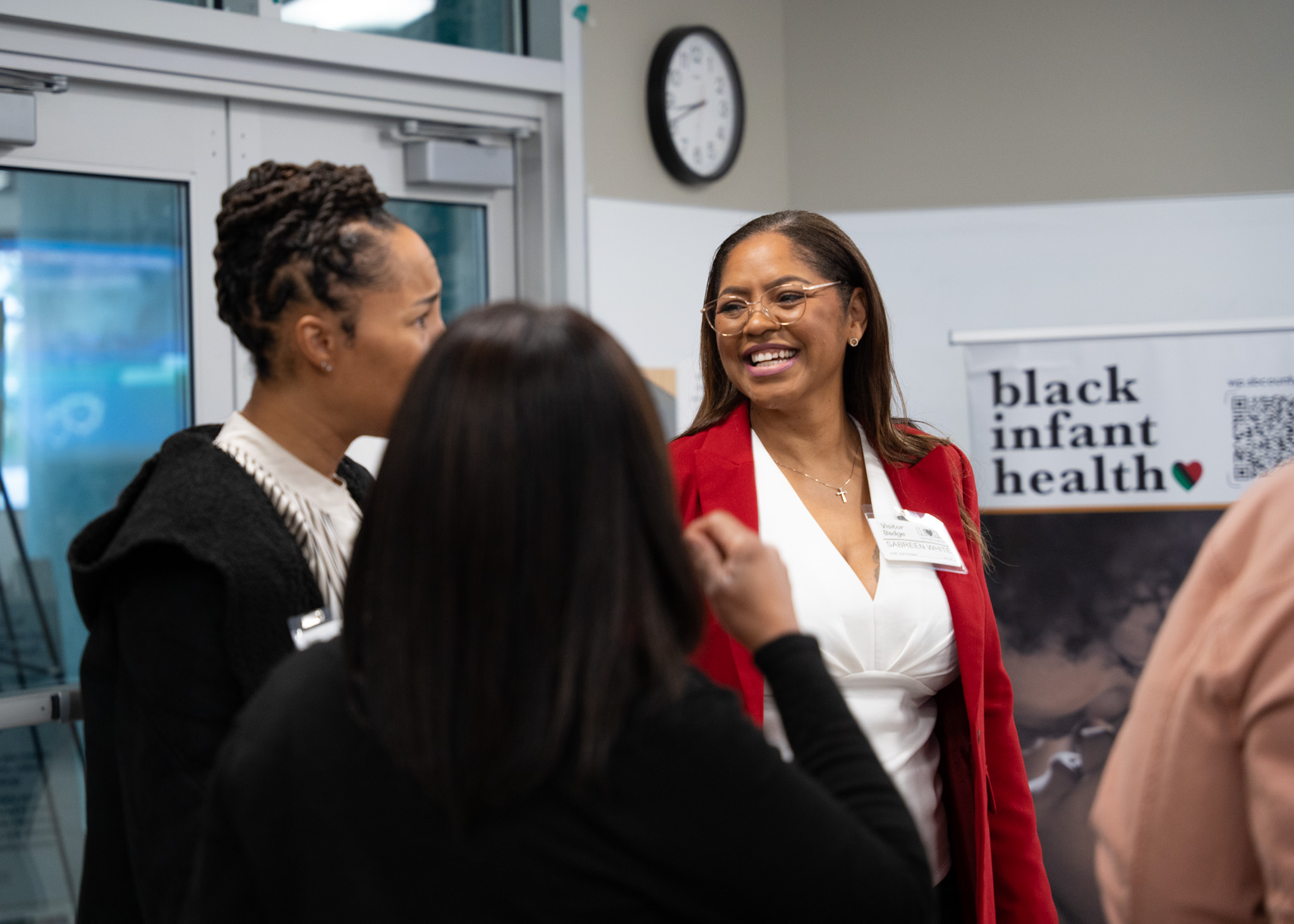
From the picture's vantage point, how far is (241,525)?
111 cm

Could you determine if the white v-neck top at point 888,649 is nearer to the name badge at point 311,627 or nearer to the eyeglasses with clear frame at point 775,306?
the eyeglasses with clear frame at point 775,306

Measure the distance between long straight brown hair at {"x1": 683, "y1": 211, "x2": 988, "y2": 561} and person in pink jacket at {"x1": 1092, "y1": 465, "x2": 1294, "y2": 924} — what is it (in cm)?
91

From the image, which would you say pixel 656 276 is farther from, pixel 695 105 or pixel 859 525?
pixel 859 525

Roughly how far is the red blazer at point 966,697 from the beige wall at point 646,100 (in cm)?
190

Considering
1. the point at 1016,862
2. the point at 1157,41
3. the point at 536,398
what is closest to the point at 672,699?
the point at 536,398

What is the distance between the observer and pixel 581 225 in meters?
3.24

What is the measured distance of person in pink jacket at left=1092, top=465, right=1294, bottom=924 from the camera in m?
0.80

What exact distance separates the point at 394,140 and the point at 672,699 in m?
2.60

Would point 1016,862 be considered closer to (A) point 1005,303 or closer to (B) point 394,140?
(A) point 1005,303

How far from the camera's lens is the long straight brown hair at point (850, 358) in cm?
178

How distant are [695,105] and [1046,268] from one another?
132 cm

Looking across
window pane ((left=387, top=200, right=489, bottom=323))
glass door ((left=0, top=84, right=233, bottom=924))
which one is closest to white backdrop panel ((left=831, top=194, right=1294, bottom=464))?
window pane ((left=387, top=200, right=489, bottom=323))

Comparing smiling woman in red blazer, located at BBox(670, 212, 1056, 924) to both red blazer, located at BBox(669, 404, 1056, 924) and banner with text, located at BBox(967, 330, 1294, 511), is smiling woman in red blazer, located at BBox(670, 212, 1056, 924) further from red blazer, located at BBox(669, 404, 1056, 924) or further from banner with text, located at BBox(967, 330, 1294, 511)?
banner with text, located at BBox(967, 330, 1294, 511)

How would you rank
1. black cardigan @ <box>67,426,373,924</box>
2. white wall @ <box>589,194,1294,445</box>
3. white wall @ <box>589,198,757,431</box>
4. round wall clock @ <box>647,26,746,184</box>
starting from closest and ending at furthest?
black cardigan @ <box>67,426,373,924</box>, white wall @ <box>589,194,1294,445</box>, white wall @ <box>589,198,757,431</box>, round wall clock @ <box>647,26,746,184</box>
